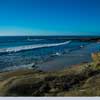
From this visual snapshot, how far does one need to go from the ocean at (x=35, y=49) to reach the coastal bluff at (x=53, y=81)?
0.27 feet

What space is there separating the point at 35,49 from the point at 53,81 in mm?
405

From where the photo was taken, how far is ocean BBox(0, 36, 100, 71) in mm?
3002

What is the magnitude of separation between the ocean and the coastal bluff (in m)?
0.08

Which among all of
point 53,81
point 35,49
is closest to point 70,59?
point 53,81

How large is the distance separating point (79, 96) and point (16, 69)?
0.69 meters

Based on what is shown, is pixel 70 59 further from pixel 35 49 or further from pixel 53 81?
pixel 35 49

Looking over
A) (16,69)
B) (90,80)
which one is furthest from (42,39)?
(90,80)

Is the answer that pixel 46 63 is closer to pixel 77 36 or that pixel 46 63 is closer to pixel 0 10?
pixel 77 36

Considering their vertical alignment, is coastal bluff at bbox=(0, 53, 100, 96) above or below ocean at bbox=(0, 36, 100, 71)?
below

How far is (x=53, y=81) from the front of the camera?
2.97 m

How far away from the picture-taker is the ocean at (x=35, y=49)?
3002 mm

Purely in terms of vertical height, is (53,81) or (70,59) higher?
(70,59)

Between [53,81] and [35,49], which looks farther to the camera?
[35,49]

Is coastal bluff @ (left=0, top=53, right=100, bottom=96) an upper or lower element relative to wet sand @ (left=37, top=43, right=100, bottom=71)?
lower
